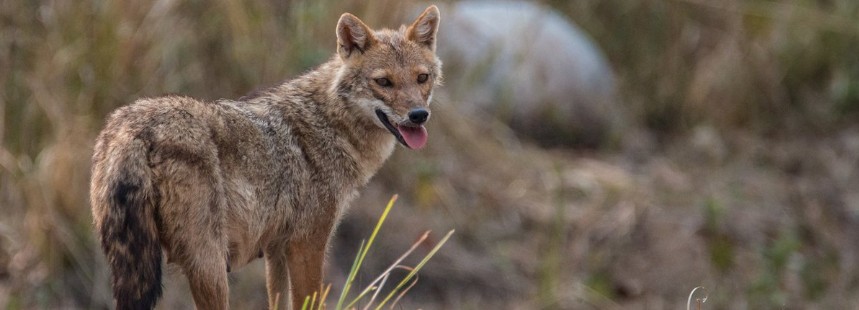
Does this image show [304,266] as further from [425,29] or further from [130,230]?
[425,29]

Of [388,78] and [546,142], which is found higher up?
[388,78]

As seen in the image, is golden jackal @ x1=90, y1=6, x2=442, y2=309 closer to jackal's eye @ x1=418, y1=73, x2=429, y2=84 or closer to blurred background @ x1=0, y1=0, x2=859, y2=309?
jackal's eye @ x1=418, y1=73, x2=429, y2=84

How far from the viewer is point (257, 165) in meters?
5.77

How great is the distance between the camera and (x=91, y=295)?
934 centimetres

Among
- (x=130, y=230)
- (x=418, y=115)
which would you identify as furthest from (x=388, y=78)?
(x=130, y=230)

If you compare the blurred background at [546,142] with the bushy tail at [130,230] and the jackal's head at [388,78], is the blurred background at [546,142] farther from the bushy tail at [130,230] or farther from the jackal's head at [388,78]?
the bushy tail at [130,230]

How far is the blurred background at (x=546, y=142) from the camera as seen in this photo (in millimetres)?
9531

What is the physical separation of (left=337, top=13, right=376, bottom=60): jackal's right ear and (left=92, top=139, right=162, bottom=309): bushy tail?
1.56 metres

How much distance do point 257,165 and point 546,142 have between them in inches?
306

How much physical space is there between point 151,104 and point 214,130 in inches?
10.4

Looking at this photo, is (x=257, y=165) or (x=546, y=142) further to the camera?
(x=546, y=142)

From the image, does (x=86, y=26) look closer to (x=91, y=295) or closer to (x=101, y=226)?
(x=91, y=295)

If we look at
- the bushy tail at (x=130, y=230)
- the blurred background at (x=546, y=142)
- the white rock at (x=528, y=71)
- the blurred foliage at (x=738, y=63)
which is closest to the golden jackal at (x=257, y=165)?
the bushy tail at (x=130, y=230)

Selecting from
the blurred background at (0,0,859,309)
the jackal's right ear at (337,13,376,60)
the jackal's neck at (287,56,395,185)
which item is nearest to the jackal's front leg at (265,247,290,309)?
the jackal's neck at (287,56,395,185)
